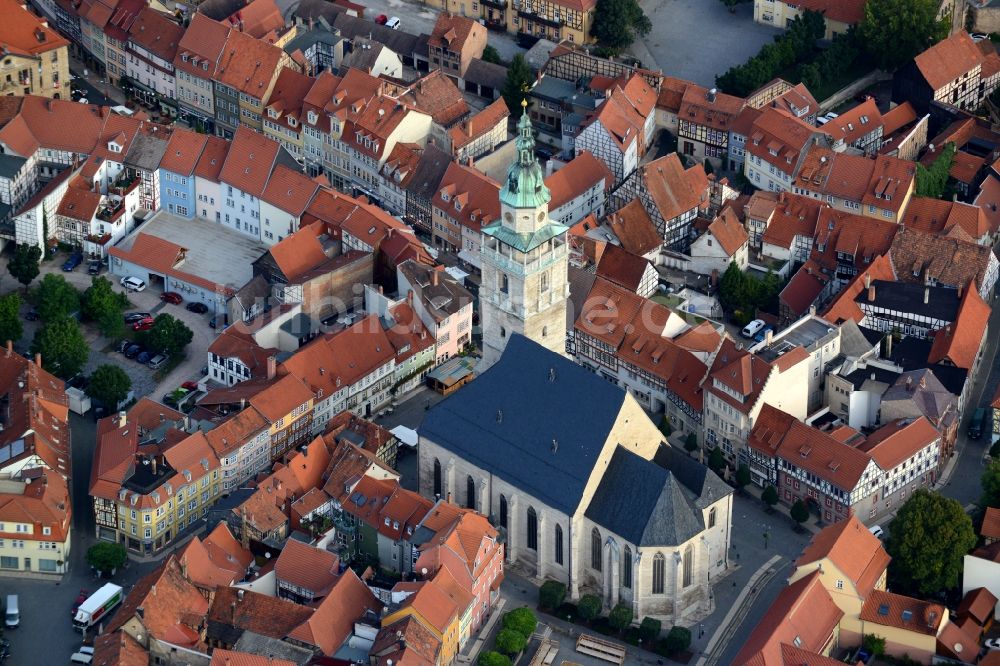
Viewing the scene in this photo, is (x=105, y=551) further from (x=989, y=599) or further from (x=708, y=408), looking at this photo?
(x=989, y=599)

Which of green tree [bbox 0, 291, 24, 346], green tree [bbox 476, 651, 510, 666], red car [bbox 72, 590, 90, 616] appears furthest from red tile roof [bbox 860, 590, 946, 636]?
green tree [bbox 0, 291, 24, 346]

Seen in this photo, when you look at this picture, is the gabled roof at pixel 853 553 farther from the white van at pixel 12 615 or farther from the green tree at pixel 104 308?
the green tree at pixel 104 308

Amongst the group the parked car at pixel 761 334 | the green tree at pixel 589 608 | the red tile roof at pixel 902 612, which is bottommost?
the green tree at pixel 589 608

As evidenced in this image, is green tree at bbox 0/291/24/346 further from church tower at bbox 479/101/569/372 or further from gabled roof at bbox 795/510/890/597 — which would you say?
gabled roof at bbox 795/510/890/597

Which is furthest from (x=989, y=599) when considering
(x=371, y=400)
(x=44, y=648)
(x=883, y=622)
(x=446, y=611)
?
(x=44, y=648)

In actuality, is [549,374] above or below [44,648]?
above

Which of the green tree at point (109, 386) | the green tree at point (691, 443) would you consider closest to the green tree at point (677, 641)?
the green tree at point (691, 443)
